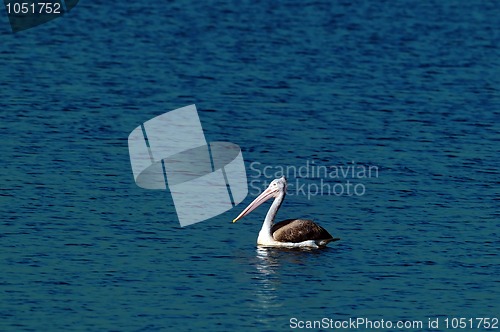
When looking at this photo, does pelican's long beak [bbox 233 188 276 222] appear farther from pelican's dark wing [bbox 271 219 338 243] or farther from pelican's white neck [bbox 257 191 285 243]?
pelican's dark wing [bbox 271 219 338 243]

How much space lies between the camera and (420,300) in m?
22.0

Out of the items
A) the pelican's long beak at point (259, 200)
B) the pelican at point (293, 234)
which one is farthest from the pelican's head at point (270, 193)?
the pelican at point (293, 234)

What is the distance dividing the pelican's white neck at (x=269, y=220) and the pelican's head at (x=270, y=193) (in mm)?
88

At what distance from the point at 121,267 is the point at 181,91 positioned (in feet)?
55.4

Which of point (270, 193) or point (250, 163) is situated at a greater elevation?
point (270, 193)

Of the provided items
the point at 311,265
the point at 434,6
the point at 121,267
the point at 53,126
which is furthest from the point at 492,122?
the point at 434,6

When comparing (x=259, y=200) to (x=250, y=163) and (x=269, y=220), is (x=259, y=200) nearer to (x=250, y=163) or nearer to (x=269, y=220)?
(x=269, y=220)

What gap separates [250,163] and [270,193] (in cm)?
453

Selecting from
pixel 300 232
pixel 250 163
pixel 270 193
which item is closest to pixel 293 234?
pixel 300 232

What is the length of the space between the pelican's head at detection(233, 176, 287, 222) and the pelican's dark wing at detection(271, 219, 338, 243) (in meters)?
1.21

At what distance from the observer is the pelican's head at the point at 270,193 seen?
26.4 meters

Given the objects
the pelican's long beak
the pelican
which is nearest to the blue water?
the pelican

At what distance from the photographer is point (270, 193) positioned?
26578 millimetres

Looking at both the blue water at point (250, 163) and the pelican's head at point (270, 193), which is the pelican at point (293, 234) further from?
the pelican's head at point (270, 193)
